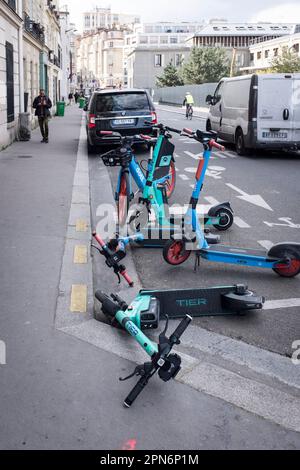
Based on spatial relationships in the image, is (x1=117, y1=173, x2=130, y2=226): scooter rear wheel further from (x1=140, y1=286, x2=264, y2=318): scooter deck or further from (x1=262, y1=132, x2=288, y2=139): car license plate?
(x1=262, y1=132, x2=288, y2=139): car license plate

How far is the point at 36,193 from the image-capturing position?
9.86 m

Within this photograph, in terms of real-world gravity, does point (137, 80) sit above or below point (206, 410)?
above

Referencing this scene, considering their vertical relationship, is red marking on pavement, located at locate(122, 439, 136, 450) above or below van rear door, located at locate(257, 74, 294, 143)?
below

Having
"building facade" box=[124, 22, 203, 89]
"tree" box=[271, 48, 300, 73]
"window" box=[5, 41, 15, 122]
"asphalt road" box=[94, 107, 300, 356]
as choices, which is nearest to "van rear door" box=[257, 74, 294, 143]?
"asphalt road" box=[94, 107, 300, 356]

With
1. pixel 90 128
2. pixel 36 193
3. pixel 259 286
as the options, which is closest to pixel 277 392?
pixel 259 286

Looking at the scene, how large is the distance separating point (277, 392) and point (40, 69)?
29.9 metres

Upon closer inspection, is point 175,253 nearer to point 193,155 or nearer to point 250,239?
point 250,239

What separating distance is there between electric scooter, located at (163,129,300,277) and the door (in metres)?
12.6

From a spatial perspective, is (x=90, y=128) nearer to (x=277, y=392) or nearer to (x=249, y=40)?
(x=277, y=392)

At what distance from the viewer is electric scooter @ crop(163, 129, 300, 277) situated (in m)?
5.68

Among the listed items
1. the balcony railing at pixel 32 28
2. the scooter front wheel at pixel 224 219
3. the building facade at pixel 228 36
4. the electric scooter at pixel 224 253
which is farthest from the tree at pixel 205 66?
the electric scooter at pixel 224 253

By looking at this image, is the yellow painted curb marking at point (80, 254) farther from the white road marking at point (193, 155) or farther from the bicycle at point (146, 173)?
the white road marking at point (193, 155)

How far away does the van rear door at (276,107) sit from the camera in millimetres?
15289
